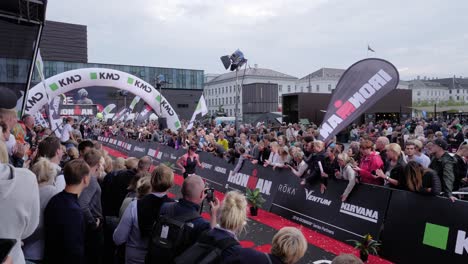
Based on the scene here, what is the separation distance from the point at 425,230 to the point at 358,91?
3.54 meters

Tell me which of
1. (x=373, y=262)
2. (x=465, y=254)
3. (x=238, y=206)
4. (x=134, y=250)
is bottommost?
(x=373, y=262)

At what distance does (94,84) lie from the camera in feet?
65.0

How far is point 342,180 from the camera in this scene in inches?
276

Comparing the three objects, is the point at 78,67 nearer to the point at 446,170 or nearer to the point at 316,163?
the point at 316,163

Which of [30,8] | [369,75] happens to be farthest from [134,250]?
[30,8]

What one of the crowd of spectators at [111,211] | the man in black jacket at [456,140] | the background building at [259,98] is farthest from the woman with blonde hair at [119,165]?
the background building at [259,98]

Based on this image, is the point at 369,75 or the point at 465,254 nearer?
the point at 465,254

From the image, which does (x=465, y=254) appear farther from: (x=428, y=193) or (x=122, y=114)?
(x=122, y=114)

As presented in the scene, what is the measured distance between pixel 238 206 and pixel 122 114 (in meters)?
32.2

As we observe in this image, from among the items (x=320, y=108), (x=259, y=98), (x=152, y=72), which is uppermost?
(x=152, y=72)

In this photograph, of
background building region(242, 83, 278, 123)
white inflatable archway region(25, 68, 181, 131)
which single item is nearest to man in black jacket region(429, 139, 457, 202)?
white inflatable archway region(25, 68, 181, 131)

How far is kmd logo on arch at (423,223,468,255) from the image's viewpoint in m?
4.88

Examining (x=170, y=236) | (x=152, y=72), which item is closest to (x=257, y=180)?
(x=170, y=236)

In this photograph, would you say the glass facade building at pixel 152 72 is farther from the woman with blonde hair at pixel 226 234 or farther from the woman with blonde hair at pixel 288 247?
the woman with blonde hair at pixel 288 247
